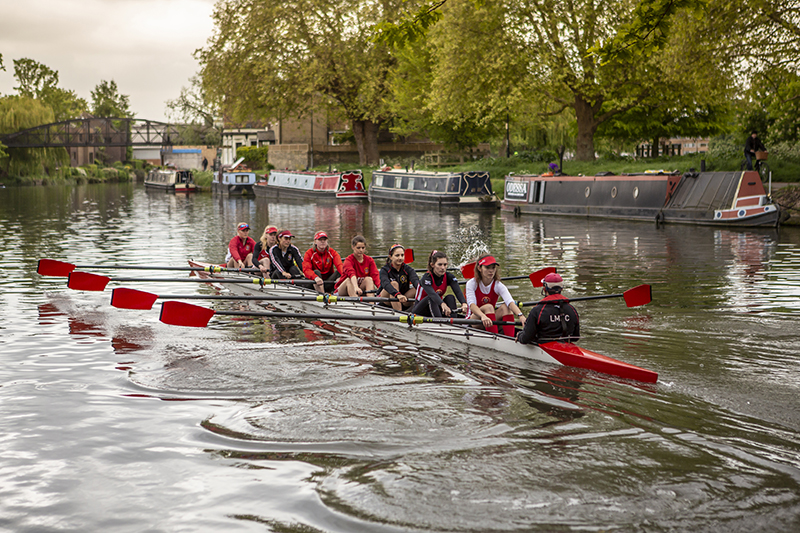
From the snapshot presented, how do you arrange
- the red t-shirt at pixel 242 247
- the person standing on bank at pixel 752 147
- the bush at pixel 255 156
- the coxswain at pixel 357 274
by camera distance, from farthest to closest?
the bush at pixel 255 156, the person standing on bank at pixel 752 147, the red t-shirt at pixel 242 247, the coxswain at pixel 357 274

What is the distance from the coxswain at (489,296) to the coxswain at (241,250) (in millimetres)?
7573

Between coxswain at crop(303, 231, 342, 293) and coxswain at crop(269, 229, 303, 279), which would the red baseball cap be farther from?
coxswain at crop(269, 229, 303, 279)

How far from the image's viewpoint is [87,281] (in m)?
13.9

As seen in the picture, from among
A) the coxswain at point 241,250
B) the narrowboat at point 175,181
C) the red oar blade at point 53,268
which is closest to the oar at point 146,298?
the red oar blade at point 53,268

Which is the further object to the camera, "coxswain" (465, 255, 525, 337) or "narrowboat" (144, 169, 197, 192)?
"narrowboat" (144, 169, 197, 192)

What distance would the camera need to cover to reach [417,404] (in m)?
8.16

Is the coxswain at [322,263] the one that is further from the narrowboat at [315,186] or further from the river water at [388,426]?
the narrowboat at [315,186]

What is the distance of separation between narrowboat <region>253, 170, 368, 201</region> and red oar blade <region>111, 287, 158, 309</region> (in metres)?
41.2

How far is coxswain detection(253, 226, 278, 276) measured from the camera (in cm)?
1571

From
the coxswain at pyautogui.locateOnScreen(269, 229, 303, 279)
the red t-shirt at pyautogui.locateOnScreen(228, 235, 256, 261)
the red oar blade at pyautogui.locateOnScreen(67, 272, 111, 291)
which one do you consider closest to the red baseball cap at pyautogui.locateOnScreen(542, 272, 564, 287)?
the coxswain at pyautogui.locateOnScreen(269, 229, 303, 279)

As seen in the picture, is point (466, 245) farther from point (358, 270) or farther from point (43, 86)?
point (43, 86)

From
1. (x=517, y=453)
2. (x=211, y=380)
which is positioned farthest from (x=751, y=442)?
(x=211, y=380)

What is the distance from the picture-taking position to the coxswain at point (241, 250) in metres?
16.8

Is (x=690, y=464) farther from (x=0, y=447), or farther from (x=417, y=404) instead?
(x=0, y=447)
